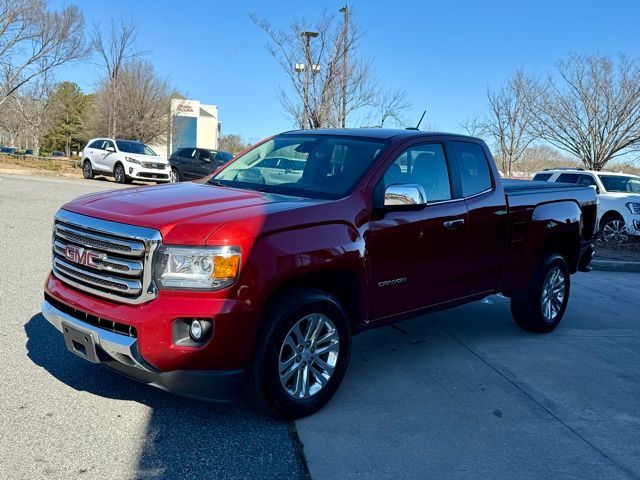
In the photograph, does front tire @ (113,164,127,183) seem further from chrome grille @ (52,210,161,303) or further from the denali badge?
the denali badge

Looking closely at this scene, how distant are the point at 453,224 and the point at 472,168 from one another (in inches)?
29.7

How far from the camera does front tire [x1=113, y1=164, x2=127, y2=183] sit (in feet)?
69.9

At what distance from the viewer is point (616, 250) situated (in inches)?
492

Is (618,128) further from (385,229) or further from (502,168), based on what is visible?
(385,229)

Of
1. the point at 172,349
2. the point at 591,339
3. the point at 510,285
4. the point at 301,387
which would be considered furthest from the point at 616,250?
the point at 172,349

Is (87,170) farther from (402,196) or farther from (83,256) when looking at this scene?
(402,196)

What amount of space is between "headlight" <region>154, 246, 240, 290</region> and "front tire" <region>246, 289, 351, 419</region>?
1.56ft

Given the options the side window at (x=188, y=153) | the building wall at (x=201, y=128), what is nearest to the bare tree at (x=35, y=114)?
the building wall at (x=201, y=128)

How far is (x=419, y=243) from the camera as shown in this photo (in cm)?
444

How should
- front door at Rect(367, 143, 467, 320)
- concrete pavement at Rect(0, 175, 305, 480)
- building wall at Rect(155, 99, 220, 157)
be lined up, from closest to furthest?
concrete pavement at Rect(0, 175, 305, 480) → front door at Rect(367, 143, 467, 320) → building wall at Rect(155, 99, 220, 157)

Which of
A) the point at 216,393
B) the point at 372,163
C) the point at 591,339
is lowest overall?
the point at 591,339

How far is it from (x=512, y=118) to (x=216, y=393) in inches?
980

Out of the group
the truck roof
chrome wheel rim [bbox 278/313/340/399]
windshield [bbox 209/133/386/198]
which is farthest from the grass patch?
chrome wheel rim [bbox 278/313/340/399]

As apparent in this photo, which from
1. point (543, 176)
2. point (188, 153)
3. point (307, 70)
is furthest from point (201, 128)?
point (543, 176)
